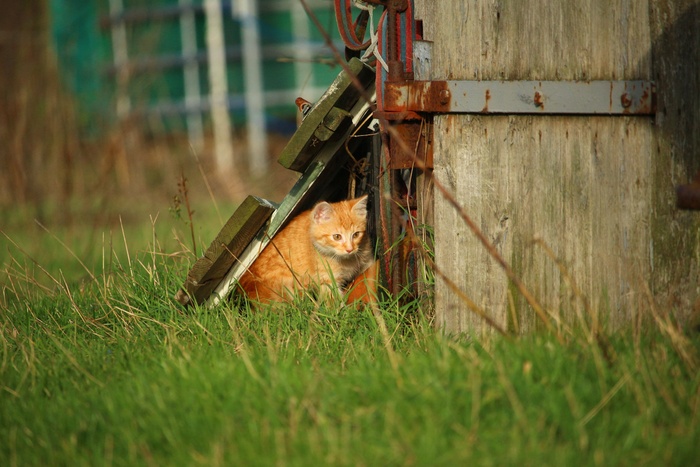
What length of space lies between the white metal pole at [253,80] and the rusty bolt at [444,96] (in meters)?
10.5

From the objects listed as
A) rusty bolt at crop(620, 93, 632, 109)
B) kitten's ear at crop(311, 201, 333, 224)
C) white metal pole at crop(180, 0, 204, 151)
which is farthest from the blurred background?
rusty bolt at crop(620, 93, 632, 109)

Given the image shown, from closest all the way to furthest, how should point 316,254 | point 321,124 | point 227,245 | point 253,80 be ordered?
point 321,124, point 227,245, point 316,254, point 253,80

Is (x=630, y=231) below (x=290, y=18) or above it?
below

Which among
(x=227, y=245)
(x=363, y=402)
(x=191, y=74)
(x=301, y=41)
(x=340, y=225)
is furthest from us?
(x=191, y=74)

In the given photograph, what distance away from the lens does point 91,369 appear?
3.84m

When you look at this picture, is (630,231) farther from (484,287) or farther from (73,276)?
(73,276)

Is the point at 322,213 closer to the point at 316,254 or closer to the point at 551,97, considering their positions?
the point at 316,254

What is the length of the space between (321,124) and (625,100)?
1.53m

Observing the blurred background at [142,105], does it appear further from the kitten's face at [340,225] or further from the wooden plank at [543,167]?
the wooden plank at [543,167]

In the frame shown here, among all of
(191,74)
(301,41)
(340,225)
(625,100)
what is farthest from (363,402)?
(191,74)

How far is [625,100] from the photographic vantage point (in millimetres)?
3809

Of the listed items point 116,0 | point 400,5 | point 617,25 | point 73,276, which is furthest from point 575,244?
point 116,0

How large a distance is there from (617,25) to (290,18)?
38.8ft

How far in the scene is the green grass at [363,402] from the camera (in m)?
2.81
